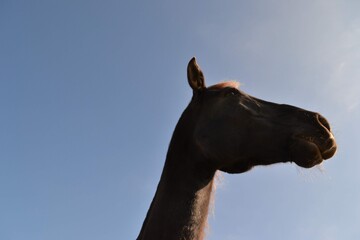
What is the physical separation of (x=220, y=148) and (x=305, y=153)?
3.40 ft

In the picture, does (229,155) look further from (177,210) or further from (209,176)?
(177,210)

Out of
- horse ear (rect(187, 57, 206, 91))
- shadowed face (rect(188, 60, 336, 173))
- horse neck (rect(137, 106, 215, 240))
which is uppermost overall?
horse ear (rect(187, 57, 206, 91))

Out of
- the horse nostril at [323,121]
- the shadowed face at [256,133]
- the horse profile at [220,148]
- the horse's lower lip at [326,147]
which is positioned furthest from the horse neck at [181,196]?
the horse nostril at [323,121]

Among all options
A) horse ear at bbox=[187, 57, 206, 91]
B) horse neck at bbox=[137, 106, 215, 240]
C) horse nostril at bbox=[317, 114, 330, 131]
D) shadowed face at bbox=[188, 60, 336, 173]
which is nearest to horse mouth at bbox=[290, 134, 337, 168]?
shadowed face at bbox=[188, 60, 336, 173]

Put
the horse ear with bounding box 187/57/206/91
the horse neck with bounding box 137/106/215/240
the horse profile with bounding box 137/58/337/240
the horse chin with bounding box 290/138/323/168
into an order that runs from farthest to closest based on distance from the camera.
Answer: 1. the horse ear with bounding box 187/57/206/91
2. the horse neck with bounding box 137/106/215/240
3. the horse profile with bounding box 137/58/337/240
4. the horse chin with bounding box 290/138/323/168

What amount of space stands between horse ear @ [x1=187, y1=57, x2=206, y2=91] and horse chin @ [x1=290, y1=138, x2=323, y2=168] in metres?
1.81

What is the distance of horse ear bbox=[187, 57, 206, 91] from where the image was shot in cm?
557

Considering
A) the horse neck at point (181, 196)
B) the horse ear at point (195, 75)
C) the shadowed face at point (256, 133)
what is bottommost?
the horse neck at point (181, 196)

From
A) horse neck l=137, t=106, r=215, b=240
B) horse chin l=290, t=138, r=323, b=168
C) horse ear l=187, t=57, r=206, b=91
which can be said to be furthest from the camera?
horse ear l=187, t=57, r=206, b=91

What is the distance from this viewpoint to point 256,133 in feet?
15.1

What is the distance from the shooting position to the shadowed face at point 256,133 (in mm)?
4164

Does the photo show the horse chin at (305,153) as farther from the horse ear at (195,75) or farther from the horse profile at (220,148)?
the horse ear at (195,75)

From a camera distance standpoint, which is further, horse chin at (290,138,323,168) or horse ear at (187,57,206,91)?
horse ear at (187,57,206,91)

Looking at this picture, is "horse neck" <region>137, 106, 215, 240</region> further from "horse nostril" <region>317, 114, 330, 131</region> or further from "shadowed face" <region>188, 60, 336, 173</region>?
"horse nostril" <region>317, 114, 330, 131</region>
